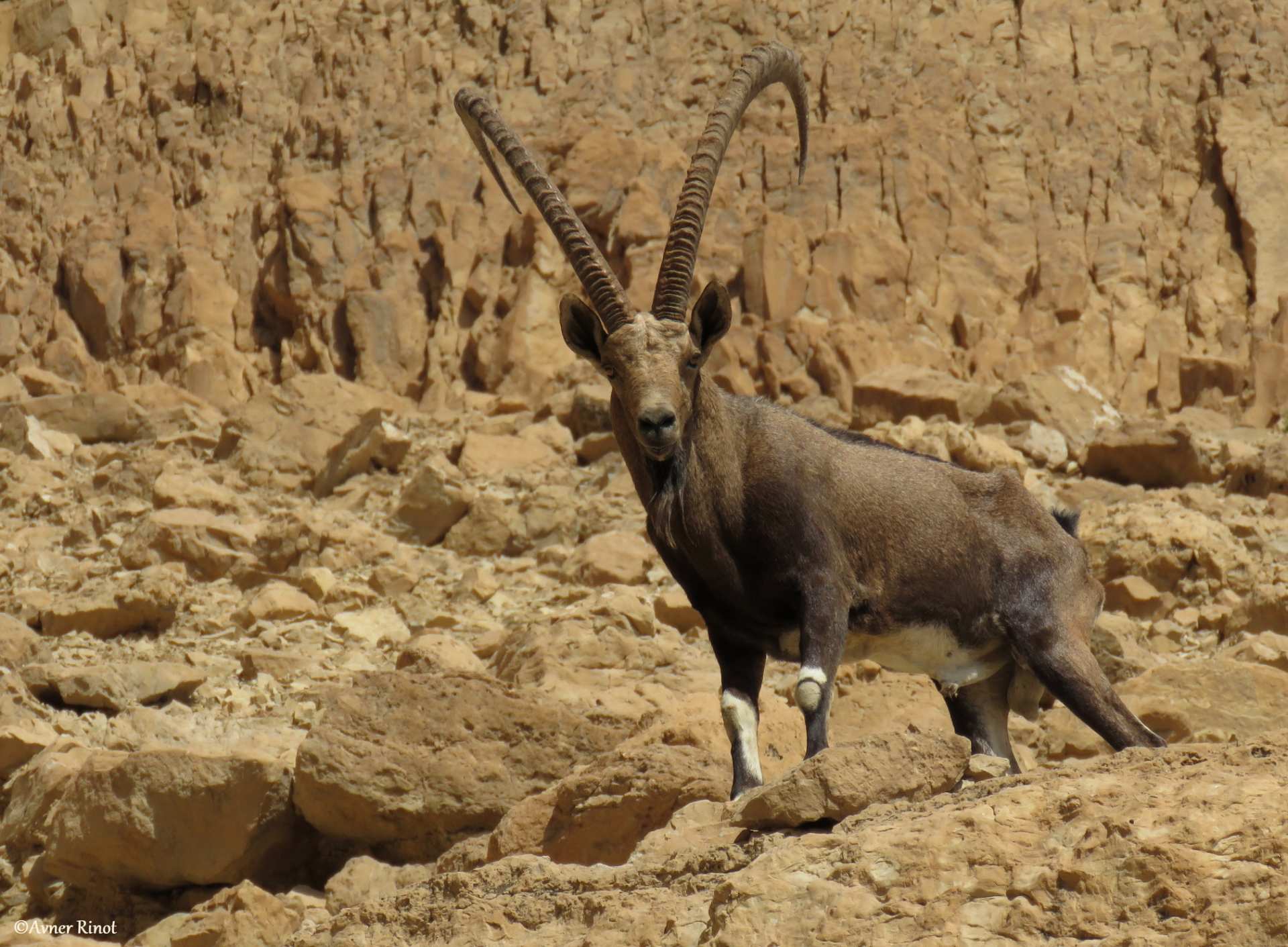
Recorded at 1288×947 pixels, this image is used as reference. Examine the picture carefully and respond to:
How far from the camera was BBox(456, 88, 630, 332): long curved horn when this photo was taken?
240 inches

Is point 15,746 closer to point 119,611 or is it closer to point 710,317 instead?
point 119,611

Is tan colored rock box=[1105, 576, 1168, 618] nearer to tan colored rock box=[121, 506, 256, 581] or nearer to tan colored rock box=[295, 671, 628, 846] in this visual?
tan colored rock box=[295, 671, 628, 846]

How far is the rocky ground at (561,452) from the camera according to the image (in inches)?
188

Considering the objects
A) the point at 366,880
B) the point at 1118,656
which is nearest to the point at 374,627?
the point at 366,880

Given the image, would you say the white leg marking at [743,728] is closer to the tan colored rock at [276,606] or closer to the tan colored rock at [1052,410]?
the tan colored rock at [276,606]

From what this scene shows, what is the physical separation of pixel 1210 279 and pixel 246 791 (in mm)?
16689

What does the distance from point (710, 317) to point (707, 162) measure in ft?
3.03

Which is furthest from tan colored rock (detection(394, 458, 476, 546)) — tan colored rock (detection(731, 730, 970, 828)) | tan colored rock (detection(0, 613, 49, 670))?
tan colored rock (detection(731, 730, 970, 828))

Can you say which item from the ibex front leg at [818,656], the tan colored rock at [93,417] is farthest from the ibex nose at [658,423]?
the tan colored rock at [93,417]

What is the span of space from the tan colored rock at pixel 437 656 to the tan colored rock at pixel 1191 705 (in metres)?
2.96

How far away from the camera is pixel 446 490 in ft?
48.3

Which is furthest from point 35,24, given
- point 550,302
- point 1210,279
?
point 1210,279

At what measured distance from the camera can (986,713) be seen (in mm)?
6855

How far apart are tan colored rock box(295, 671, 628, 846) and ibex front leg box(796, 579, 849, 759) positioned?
2.12 m
